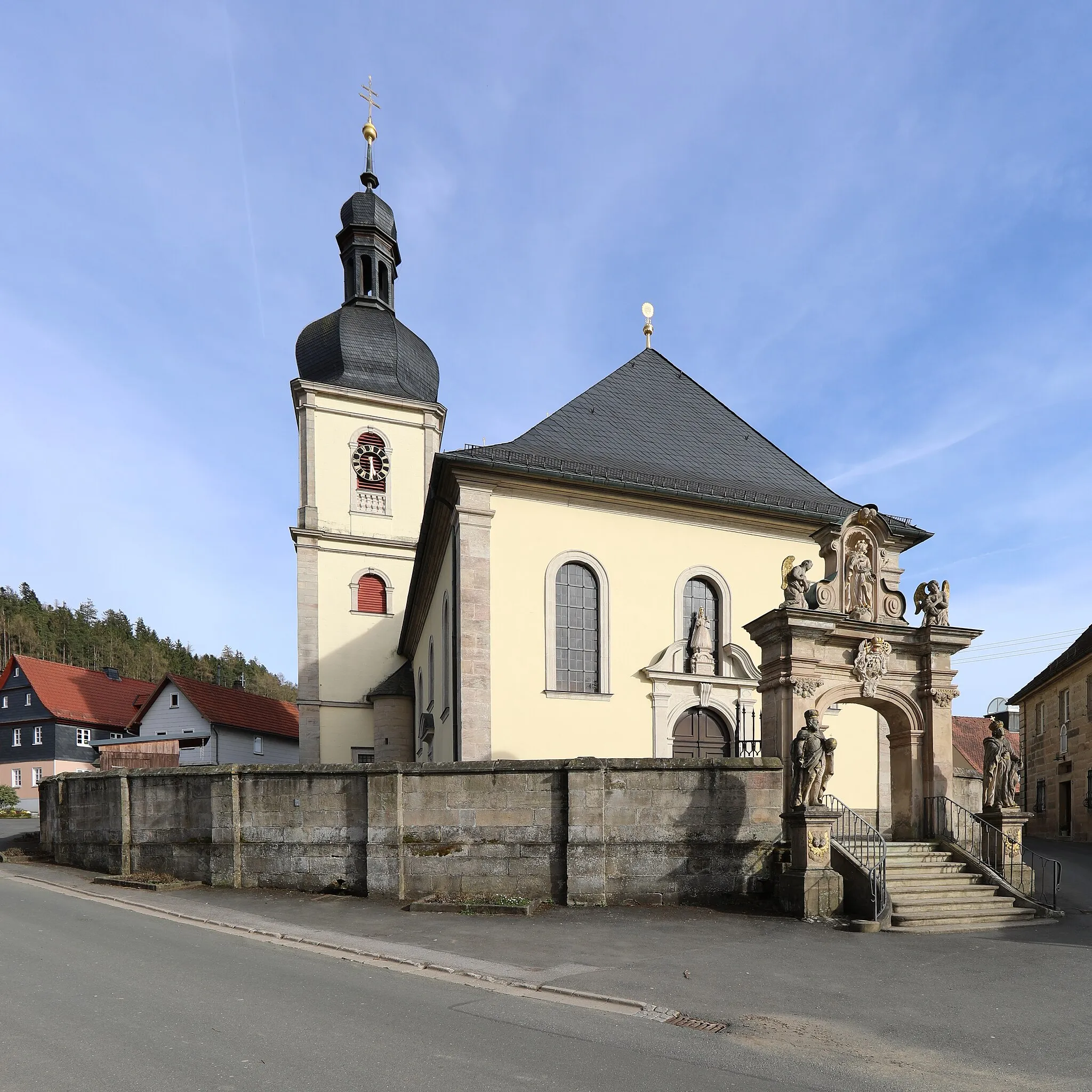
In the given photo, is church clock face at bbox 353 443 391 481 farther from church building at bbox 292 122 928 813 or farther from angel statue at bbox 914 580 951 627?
angel statue at bbox 914 580 951 627

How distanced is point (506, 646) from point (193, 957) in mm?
9646

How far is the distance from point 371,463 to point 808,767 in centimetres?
2507

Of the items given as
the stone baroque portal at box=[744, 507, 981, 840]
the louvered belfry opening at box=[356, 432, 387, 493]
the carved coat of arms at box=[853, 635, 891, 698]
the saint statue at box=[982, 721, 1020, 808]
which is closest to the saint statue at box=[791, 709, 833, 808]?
the stone baroque portal at box=[744, 507, 981, 840]

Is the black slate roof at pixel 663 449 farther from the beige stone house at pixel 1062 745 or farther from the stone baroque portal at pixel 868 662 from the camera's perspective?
the beige stone house at pixel 1062 745

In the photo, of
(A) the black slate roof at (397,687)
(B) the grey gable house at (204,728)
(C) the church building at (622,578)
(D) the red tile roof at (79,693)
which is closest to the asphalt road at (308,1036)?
(C) the church building at (622,578)

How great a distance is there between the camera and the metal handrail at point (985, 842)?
12859mm

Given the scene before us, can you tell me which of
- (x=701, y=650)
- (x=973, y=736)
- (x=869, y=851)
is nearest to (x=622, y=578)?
(x=701, y=650)

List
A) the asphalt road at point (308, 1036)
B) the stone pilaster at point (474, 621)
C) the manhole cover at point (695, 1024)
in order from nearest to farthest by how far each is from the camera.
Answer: the asphalt road at point (308, 1036), the manhole cover at point (695, 1024), the stone pilaster at point (474, 621)

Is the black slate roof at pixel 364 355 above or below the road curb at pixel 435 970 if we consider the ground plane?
above

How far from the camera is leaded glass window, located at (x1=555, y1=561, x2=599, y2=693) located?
18.1 m

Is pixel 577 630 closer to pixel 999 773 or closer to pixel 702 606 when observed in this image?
pixel 702 606

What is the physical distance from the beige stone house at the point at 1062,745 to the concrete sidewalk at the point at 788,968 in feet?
61.1

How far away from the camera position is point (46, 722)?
49562mm

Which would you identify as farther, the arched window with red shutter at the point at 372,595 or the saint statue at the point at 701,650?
the arched window with red shutter at the point at 372,595
